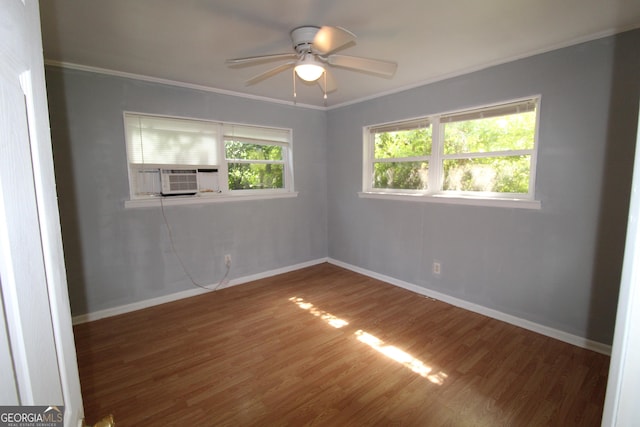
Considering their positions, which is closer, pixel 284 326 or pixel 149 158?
pixel 284 326

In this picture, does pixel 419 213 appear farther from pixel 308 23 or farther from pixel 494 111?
pixel 308 23

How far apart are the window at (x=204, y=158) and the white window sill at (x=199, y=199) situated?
4 cm

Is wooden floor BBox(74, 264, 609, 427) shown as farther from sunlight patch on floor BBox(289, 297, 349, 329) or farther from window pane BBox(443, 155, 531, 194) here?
window pane BBox(443, 155, 531, 194)

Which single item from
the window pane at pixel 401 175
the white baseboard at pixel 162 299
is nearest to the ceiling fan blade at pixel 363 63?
the window pane at pixel 401 175

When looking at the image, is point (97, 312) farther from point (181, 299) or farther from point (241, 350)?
point (241, 350)

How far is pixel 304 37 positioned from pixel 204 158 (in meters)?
2.02

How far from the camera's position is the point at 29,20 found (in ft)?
1.78


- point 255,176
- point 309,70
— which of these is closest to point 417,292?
point 255,176

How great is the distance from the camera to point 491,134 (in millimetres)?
2814

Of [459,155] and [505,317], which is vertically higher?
[459,155]

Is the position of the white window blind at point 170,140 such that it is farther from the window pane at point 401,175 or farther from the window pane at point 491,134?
the window pane at point 491,134

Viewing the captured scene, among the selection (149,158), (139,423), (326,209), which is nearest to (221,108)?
(149,158)

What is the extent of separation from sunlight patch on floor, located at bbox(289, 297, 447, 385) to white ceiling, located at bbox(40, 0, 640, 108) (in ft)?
8.07

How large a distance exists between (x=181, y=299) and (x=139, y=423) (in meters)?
1.77
